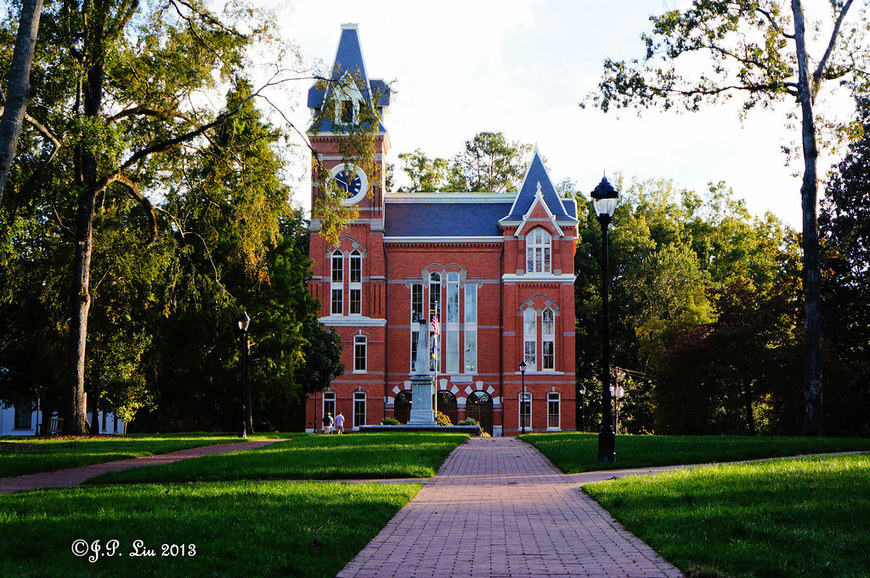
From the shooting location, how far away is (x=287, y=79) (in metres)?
24.0

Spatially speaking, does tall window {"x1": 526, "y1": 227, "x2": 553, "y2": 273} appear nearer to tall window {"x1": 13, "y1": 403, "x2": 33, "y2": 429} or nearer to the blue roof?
the blue roof

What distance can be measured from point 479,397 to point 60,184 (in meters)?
32.5

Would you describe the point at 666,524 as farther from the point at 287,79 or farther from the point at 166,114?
the point at 166,114

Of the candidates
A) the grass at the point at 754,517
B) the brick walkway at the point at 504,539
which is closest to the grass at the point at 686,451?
the grass at the point at 754,517

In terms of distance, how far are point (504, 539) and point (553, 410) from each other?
42700mm

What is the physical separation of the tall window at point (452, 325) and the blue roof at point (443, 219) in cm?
280

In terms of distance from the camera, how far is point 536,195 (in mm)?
50406

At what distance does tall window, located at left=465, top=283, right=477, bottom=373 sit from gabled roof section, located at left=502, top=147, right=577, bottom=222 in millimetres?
4830

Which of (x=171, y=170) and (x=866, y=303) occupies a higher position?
(x=171, y=170)

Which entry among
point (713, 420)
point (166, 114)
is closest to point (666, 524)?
point (166, 114)

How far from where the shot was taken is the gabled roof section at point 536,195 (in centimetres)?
5109

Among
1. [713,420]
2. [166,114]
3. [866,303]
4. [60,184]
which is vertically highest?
[166,114]

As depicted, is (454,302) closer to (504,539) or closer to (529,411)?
(529,411)

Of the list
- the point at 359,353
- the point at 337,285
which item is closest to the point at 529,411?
the point at 359,353
